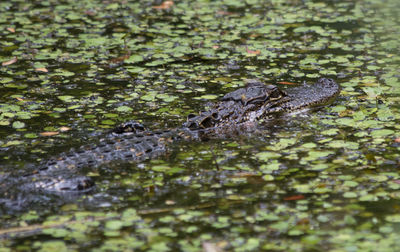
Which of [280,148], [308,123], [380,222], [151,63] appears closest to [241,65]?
[151,63]

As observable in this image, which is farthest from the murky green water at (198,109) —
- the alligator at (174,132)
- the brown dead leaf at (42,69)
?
the alligator at (174,132)

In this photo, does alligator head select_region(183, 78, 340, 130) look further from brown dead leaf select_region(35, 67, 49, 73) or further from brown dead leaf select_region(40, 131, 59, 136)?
brown dead leaf select_region(35, 67, 49, 73)

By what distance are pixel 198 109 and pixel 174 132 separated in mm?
835

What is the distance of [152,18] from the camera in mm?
10086

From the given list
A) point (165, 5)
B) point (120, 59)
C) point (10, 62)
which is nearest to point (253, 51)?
point (120, 59)

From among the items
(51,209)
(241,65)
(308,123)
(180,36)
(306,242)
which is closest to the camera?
(306,242)

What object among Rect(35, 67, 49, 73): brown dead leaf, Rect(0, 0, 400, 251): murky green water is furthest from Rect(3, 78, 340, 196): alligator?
Rect(35, 67, 49, 73): brown dead leaf

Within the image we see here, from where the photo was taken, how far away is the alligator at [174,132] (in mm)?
5059

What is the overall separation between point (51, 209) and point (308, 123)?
2938 millimetres

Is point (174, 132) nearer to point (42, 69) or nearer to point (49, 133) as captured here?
point (49, 133)

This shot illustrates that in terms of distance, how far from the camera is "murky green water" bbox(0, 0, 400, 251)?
4.38 metres

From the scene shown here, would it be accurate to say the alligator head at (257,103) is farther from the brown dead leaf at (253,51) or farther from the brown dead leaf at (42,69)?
the brown dead leaf at (42,69)

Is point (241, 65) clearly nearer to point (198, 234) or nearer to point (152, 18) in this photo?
point (152, 18)

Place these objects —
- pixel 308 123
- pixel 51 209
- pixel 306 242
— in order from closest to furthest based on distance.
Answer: pixel 306 242 → pixel 51 209 → pixel 308 123
